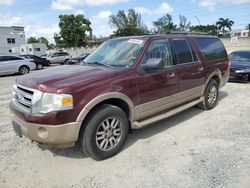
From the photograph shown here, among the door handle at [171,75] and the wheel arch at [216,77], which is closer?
the door handle at [171,75]

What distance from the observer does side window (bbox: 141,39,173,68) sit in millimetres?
4091

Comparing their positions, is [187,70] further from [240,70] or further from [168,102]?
[240,70]

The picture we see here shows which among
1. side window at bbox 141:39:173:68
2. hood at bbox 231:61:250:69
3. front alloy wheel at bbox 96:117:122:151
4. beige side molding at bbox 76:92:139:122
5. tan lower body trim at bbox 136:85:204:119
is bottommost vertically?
front alloy wheel at bbox 96:117:122:151

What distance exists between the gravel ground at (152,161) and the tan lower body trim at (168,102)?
0.51 metres

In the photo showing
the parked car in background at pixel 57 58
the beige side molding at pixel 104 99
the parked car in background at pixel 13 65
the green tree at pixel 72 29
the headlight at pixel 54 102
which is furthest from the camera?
the green tree at pixel 72 29

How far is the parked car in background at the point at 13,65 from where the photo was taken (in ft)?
49.4

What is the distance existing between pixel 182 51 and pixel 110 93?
2204 millimetres

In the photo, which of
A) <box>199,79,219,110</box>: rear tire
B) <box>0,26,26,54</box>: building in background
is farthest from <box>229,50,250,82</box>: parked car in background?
<box>0,26,26,54</box>: building in background

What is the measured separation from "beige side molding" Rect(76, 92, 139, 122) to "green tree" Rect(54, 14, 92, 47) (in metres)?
56.5

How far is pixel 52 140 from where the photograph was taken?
A: 3.06 m

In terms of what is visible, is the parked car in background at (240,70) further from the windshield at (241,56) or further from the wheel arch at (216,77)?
the wheel arch at (216,77)

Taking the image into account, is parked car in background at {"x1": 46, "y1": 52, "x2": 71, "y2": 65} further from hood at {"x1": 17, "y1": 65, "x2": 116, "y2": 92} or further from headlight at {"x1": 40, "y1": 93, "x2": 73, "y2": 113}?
headlight at {"x1": 40, "y1": 93, "x2": 73, "y2": 113}

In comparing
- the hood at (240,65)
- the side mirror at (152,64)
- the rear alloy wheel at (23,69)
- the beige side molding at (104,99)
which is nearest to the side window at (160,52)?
the side mirror at (152,64)

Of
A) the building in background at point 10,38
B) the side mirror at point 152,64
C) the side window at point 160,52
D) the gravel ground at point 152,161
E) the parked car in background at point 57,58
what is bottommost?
the gravel ground at point 152,161
